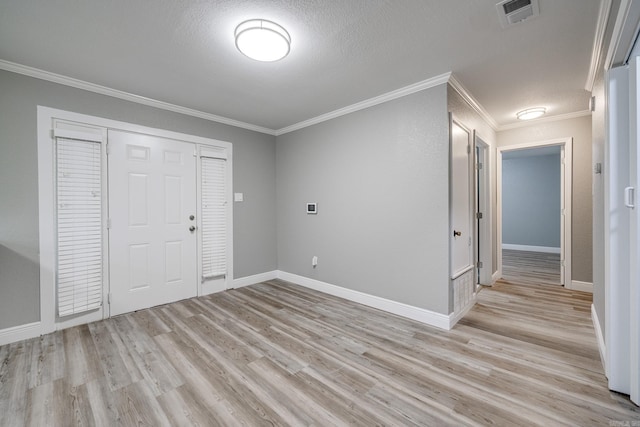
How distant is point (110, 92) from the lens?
2939 millimetres

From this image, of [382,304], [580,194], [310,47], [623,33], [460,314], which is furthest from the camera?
[580,194]

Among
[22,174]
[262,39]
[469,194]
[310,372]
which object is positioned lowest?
[310,372]

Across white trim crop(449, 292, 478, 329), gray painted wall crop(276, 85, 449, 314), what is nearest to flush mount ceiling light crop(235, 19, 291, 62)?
gray painted wall crop(276, 85, 449, 314)

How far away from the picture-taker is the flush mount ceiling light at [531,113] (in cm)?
355

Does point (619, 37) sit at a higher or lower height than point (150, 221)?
higher

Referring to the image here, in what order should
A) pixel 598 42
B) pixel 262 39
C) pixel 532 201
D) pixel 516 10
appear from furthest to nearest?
pixel 532 201 → pixel 598 42 → pixel 262 39 → pixel 516 10

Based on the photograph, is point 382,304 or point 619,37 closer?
point 619,37

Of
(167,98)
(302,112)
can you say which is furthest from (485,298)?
(167,98)

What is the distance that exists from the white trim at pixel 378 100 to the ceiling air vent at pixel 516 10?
2.41ft

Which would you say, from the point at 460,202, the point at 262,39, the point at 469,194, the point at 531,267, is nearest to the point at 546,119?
the point at 469,194

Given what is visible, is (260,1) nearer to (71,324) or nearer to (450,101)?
(450,101)

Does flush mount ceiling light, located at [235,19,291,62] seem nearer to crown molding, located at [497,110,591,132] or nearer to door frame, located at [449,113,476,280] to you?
door frame, located at [449,113,476,280]

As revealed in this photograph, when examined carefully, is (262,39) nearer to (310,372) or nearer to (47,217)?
(310,372)

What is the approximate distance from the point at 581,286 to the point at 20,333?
6.76m
